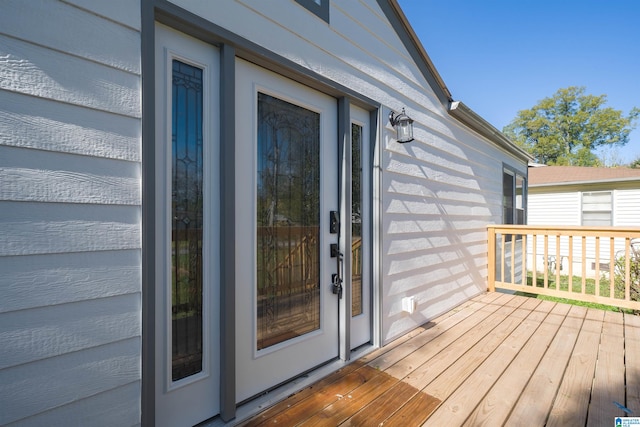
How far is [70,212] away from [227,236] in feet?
2.09

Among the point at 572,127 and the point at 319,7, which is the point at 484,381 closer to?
the point at 319,7

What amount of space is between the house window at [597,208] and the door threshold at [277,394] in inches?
403

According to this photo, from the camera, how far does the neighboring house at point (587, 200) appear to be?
8516mm

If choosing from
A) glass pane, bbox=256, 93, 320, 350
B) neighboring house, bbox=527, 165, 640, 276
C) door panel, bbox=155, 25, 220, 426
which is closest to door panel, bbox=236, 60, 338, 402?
glass pane, bbox=256, 93, 320, 350

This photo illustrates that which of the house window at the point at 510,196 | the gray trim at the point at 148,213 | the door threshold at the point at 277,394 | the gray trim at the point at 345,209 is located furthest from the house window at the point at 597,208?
the gray trim at the point at 148,213

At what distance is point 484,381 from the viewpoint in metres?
2.01

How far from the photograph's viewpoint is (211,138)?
1.56 m

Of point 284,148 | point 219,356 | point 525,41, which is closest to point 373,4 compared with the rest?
point 284,148

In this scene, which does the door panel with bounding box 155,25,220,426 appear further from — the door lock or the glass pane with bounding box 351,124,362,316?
the glass pane with bounding box 351,124,362,316

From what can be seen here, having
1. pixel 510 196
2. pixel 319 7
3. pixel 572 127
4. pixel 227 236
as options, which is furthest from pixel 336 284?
pixel 572 127

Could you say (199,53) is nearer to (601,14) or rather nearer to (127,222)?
(127,222)

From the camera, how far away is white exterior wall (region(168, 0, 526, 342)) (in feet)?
6.12

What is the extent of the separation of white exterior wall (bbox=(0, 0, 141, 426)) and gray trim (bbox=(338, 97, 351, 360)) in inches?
53.3

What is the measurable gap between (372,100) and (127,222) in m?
1.96
